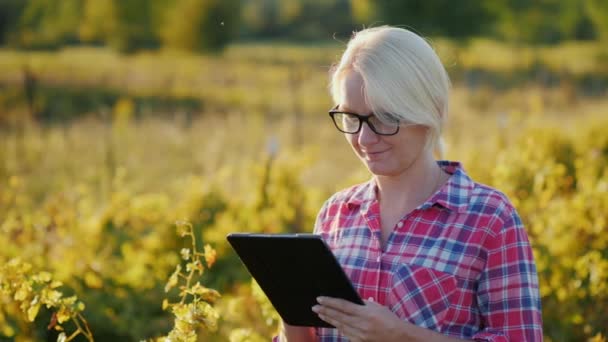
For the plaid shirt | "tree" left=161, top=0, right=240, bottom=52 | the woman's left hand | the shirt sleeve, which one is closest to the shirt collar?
the plaid shirt

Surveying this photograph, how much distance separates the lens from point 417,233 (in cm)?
190

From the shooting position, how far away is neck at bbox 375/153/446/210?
1954mm

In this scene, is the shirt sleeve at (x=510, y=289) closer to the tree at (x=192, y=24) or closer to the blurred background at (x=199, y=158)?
the blurred background at (x=199, y=158)

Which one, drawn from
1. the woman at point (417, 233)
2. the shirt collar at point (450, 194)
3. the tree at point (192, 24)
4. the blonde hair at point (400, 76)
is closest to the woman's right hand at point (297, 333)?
the woman at point (417, 233)

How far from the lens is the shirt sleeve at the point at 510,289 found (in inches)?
69.6

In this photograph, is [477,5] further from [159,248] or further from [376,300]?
[376,300]

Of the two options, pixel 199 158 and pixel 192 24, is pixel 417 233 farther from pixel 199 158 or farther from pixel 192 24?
pixel 192 24

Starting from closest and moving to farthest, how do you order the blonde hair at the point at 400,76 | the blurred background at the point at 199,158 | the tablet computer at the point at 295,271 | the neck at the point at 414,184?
the tablet computer at the point at 295,271 < the blonde hair at the point at 400,76 < the neck at the point at 414,184 < the blurred background at the point at 199,158

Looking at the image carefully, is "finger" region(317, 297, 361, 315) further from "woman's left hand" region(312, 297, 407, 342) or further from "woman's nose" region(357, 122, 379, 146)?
"woman's nose" region(357, 122, 379, 146)

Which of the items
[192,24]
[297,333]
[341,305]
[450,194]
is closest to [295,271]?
[341,305]

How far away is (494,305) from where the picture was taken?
1787mm

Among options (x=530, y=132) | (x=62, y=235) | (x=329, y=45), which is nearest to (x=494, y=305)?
(x=62, y=235)

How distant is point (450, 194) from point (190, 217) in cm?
361

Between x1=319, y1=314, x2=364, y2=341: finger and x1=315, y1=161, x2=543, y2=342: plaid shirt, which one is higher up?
x1=315, y1=161, x2=543, y2=342: plaid shirt
